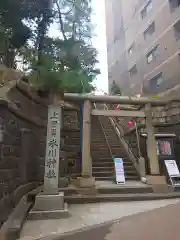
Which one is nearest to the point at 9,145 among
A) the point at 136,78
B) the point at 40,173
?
the point at 40,173

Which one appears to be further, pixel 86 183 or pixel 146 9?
pixel 146 9

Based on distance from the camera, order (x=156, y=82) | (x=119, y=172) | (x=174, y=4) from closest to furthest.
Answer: (x=119, y=172)
(x=174, y=4)
(x=156, y=82)

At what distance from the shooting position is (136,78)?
75.0 ft

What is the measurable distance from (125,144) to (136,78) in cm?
1221

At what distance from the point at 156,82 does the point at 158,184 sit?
1249 cm

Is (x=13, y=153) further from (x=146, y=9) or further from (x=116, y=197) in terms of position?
(x=146, y=9)

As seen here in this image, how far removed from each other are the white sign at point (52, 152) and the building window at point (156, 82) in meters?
13.9

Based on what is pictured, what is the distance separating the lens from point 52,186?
584 centimetres

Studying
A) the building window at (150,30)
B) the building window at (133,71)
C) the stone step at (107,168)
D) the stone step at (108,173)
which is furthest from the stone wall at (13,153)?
the building window at (133,71)

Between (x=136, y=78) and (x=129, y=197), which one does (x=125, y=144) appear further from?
(x=136, y=78)

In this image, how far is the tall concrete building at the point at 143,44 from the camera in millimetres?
17156

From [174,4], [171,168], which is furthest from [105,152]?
[174,4]

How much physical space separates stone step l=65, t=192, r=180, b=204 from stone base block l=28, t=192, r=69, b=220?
1507mm

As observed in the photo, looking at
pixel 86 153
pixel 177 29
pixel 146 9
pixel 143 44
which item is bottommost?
pixel 86 153
